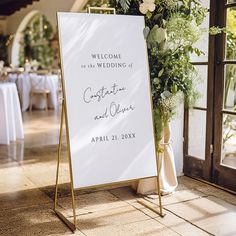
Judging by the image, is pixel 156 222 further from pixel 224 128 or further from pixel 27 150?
pixel 27 150

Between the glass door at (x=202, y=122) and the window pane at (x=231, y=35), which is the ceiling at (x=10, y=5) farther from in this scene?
the window pane at (x=231, y=35)

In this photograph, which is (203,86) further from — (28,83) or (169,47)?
(28,83)

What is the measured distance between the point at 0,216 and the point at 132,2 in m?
1.96

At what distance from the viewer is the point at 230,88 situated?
3.46 meters

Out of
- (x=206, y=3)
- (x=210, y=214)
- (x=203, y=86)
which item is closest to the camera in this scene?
(x=210, y=214)

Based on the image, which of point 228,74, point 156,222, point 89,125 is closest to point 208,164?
point 228,74

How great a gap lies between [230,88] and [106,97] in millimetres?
1283

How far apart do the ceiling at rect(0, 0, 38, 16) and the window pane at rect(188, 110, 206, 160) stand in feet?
30.3

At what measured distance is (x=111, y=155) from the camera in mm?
2811

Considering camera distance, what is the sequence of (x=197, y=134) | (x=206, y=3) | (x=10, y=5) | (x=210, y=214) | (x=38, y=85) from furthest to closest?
(x=10, y=5), (x=38, y=85), (x=197, y=134), (x=206, y=3), (x=210, y=214)

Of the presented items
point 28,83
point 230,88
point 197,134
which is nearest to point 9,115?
point 197,134

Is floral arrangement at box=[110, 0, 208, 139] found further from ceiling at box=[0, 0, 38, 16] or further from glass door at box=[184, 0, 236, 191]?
ceiling at box=[0, 0, 38, 16]

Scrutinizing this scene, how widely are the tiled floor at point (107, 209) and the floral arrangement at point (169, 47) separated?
680 millimetres

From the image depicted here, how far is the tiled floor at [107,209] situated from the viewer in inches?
105
